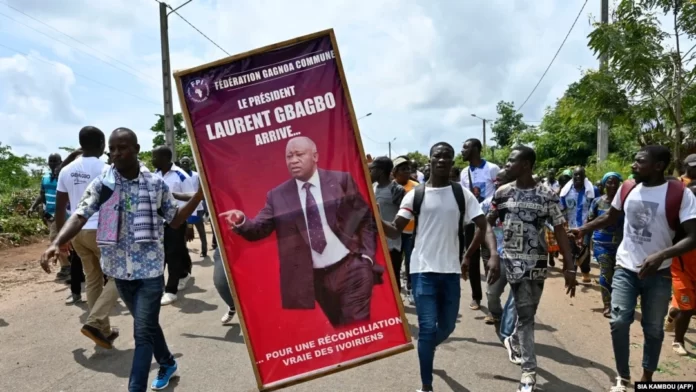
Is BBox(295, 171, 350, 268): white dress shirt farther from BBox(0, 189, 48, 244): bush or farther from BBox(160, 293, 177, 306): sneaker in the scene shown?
BBox(0, 189, 48, 244): bush

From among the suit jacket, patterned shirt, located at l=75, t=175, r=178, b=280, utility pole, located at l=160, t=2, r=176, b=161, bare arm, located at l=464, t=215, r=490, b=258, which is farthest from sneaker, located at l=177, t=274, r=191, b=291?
utility pole, located at l=160, t=2, r=176, b=161

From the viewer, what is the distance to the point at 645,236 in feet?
11.5

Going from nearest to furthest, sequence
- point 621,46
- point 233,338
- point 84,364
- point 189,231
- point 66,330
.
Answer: point 84,364 < point 233,338 < point 66,330 < point 189,231 < point 621,46

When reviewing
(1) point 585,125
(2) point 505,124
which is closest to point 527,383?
(1) point 585,125

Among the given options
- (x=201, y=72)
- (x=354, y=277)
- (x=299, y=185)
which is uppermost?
(x=201, y=72)

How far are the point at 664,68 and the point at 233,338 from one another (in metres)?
7.41

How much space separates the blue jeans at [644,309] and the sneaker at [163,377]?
329 cm

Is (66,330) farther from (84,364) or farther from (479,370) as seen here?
(479,370)

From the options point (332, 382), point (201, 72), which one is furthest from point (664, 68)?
point (201, 72)

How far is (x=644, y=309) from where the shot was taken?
11.7ft

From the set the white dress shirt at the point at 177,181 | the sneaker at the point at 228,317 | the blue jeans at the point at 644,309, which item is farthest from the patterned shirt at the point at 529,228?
the white dress shirt at the point at 177,181

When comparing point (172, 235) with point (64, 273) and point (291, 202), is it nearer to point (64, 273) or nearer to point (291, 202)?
point (64, 273)

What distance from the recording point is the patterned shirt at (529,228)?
12.2ft

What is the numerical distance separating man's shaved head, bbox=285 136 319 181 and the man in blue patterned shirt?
30.6 inches
